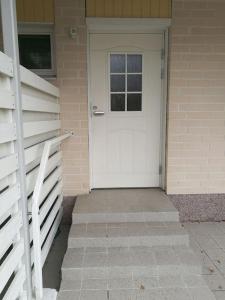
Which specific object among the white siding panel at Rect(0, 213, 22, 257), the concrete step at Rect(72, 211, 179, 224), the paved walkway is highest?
the white siding panel at Rect(0, 213, 22, 257)

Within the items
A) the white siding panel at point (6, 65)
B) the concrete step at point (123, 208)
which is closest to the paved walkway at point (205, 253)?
the concrete step at point (123, 208)

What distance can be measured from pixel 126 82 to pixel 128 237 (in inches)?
69.3

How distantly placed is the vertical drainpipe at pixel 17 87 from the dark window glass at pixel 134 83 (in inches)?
68.8

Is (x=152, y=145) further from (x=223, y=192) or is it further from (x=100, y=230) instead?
(x=100, y=230)

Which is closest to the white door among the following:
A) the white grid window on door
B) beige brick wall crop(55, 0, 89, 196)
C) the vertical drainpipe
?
the white grid window on door

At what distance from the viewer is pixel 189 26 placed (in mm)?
2898

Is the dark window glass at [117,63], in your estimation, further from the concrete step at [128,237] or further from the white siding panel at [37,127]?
the concrete step at [128,237]

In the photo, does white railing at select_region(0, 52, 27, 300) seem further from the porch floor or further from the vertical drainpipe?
the porch floor

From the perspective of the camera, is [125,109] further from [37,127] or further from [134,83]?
[37,127]

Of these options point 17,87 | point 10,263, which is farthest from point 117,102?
point 10,263

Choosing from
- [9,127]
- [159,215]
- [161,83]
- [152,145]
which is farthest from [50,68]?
[159,215]

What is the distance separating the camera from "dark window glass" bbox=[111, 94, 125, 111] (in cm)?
317

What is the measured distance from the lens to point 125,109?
10.5ft

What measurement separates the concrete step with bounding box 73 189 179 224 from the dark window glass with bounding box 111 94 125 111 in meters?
1.03
